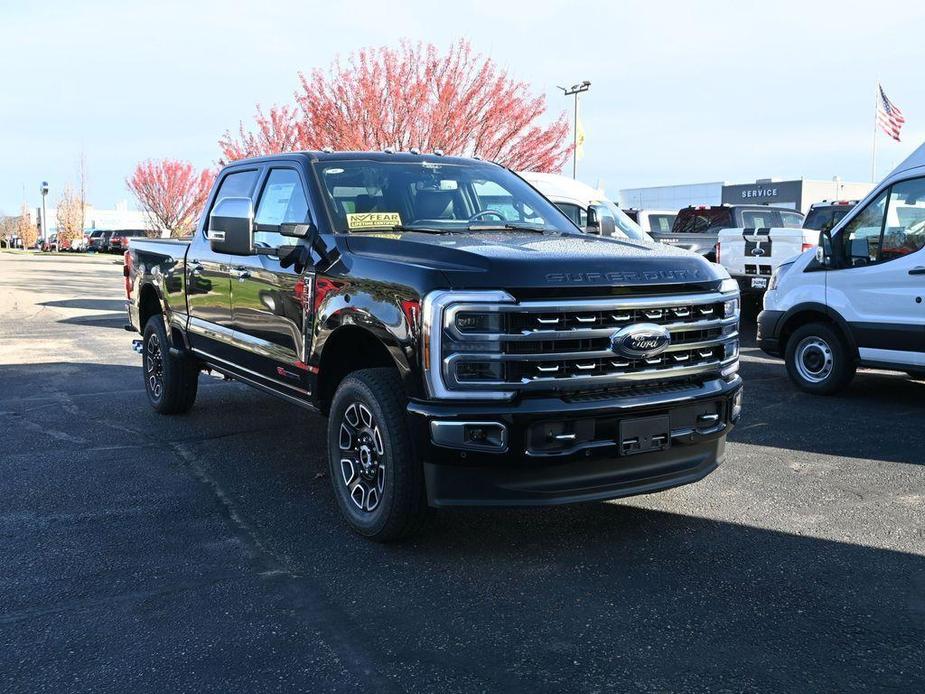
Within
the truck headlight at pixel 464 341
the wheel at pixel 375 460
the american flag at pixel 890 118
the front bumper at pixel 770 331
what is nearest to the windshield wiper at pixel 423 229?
the wheel at pixel 375 460

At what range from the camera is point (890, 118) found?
1244 inches

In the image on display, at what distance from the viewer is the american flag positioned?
3108 centimetres

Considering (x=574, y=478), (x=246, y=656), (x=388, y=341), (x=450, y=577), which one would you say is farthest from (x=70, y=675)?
(x=574, y=478)

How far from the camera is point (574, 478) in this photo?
4.04 metres

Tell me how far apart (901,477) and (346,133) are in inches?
909

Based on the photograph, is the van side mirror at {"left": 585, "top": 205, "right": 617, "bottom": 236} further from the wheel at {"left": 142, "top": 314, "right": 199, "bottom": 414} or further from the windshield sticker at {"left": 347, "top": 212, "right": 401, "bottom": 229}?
the wheel at {"left": 142, "top": 314, "right": 199, "bottom": 414}

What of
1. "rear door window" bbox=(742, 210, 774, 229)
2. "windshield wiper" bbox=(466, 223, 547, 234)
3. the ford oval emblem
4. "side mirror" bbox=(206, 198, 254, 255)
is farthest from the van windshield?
the ford oval emblem

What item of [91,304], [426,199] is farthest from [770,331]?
[91,304]

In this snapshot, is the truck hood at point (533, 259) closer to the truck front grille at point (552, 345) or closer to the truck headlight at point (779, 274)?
the truck front grille at point (552, 345)

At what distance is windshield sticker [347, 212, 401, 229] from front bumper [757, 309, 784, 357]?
5.12 m

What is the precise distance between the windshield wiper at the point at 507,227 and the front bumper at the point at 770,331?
4363mm

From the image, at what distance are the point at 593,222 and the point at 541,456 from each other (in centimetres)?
248

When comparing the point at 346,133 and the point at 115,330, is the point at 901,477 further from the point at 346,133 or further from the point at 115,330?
the point at 346,133

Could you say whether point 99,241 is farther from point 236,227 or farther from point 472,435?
point 472,435
